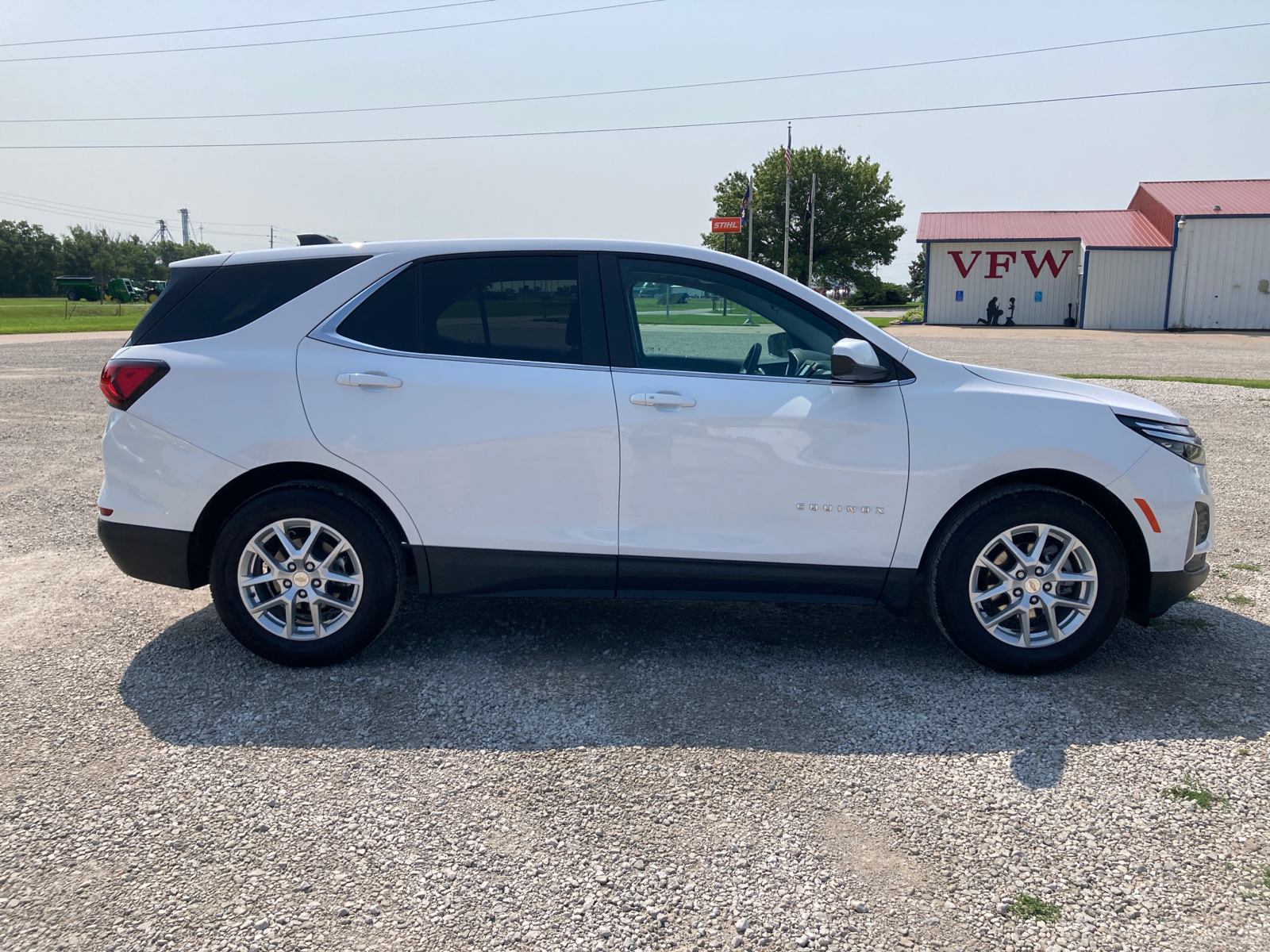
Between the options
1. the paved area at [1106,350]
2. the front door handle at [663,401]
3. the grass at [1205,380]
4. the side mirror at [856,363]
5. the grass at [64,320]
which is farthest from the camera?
the grass at [64,320]

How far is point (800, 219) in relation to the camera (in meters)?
72.9

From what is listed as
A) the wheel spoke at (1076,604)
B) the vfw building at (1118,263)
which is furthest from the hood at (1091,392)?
the vfw building at (1118,263)

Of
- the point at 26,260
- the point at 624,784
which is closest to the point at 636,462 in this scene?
the point at 624,784

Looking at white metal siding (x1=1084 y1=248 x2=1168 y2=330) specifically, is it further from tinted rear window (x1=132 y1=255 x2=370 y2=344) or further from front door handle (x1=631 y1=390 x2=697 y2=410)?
tinted rear window (x1=132 y1=255 x2=370 y2=344)

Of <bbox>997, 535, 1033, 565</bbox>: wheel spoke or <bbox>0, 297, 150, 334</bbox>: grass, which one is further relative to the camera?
<bbox>0, 297, 150, 334</bbox>: grass

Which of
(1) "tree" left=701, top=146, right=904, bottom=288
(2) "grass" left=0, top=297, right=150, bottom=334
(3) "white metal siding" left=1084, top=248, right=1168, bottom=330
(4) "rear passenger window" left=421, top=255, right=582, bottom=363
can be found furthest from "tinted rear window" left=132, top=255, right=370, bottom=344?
(1) "tree" left=701, top=146, right=904, bottom=288

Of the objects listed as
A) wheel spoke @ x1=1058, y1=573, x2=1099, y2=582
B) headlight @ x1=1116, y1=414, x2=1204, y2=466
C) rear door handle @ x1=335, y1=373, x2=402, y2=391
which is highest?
rear door handle @ x1=335, y1=373, x2=402, y2=391

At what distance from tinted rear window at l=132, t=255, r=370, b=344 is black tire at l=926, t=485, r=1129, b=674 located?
2.91 m

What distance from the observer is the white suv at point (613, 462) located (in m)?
4.04

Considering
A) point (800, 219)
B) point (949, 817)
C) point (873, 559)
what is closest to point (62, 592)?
point (873, 559)

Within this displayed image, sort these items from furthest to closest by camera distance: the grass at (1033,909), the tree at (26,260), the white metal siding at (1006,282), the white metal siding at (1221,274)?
1. the tree at (26,260)
2. the white metal siding at (1006,282)
3. the white metal siding at (1221,274)
4. the grass at (1033,909)

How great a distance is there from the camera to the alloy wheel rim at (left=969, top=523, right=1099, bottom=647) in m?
4.08

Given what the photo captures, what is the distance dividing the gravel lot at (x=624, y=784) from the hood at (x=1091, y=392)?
1.14 metres

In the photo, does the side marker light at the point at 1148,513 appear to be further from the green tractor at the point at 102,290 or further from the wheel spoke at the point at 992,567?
the green tractor at the point at 102,290
